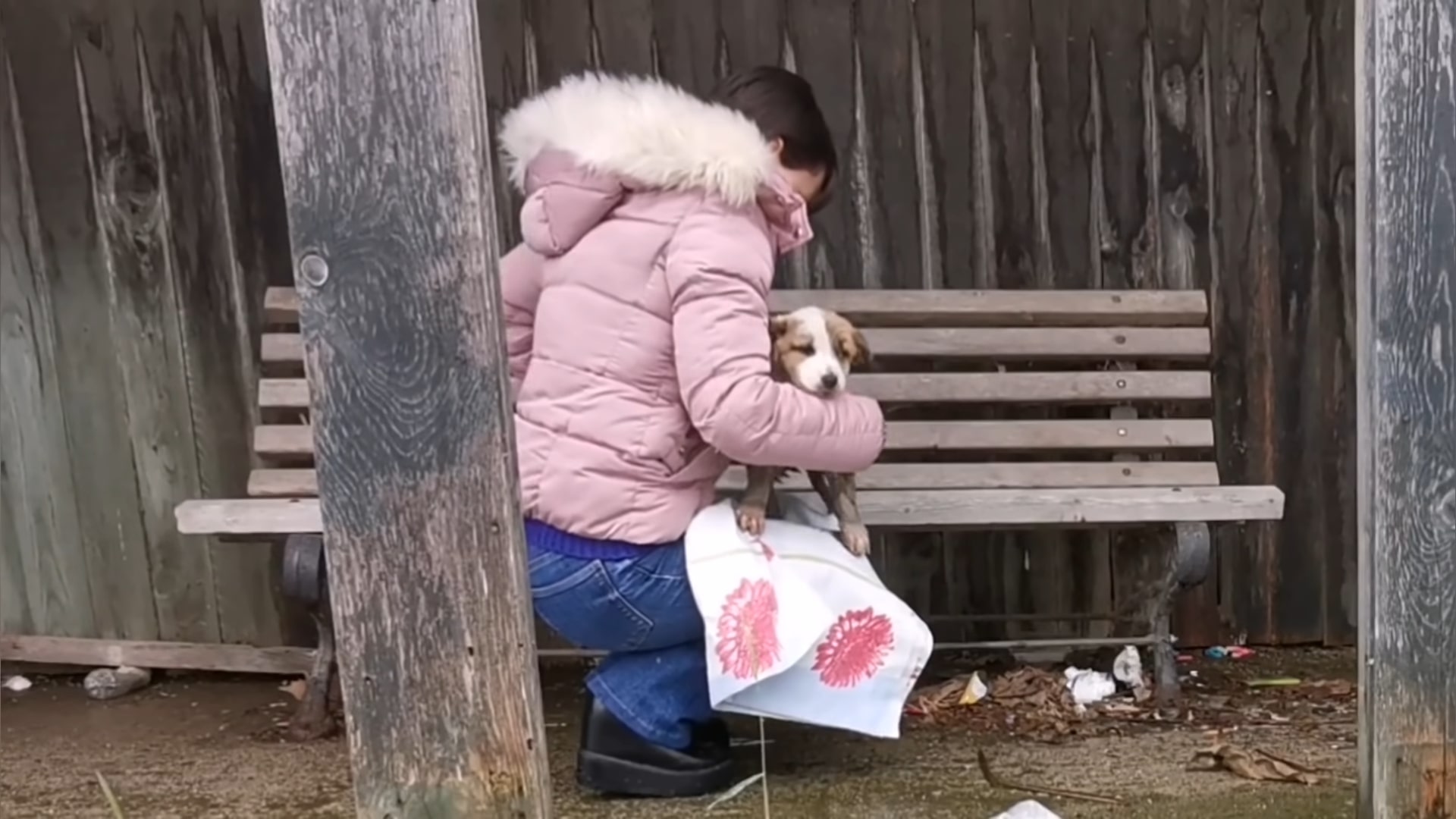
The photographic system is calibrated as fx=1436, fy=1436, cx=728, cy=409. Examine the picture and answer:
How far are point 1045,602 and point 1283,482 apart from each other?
0.72m

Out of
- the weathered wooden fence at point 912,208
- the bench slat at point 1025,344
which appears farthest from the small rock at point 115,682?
the bench slat at point 1025,344

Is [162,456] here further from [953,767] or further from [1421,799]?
[1421,799]

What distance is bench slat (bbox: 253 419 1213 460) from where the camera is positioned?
3.57 m

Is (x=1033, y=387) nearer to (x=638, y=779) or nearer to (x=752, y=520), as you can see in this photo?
(x=752, y=520)

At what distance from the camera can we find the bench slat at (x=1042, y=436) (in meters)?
3.57

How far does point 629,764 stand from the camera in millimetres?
2902

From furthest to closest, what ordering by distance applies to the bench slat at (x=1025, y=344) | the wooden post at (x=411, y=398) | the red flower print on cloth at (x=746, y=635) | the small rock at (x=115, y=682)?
the small rock at (x=115, y=682) < the bench slat at (x=1025, y=344) < the red flower print on cloth at (x=746, y=635) < the wooden post at (x=411, y=398)

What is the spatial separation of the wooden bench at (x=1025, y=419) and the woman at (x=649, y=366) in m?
0.66

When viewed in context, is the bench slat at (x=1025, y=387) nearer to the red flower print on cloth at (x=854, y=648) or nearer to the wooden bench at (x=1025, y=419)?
the wooden bench at (x=1025, y=419)

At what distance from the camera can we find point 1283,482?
12.8 ft

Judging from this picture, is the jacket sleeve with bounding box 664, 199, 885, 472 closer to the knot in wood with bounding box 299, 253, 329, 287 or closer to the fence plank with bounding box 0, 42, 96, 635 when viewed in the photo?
the knot in wood with bounding box 299, 253, 329, 287

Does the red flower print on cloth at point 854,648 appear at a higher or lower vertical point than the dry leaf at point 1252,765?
higher

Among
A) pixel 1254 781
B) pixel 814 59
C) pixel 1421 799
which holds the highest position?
pixel 814 59

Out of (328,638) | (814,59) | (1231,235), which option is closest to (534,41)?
(814,59)
